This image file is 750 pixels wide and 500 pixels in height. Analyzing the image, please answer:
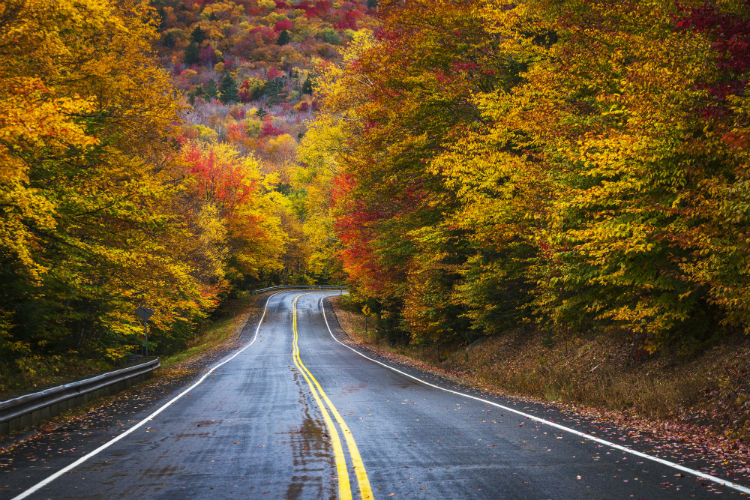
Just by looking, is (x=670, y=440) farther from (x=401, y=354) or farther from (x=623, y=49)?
(x=401, y=354)

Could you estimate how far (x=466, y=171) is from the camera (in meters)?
17.3

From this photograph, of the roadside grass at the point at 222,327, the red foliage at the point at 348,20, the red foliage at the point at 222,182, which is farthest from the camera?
the red foliage at the point at 348,20

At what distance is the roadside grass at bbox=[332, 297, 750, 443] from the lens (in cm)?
952

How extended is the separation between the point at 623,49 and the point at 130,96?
1358 cm

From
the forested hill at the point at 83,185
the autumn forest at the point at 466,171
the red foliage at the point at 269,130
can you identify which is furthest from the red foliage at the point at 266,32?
the autumn forest at the point at 466,171

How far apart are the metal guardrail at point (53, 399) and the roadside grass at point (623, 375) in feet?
33.7

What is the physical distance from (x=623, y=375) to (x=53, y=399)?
1232 centimetres

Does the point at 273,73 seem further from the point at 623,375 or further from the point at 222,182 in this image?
the point at 623,375

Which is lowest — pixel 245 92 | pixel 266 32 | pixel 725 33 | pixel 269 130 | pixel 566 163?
pixel 566 163

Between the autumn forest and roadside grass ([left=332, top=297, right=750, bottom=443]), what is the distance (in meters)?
0.56

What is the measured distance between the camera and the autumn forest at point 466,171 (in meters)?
9.53

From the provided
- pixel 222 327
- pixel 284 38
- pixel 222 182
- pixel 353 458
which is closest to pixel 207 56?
pixel 284 38

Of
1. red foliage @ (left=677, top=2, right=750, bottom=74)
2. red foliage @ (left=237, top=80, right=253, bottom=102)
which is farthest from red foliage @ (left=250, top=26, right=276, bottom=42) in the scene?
red foliage @ (left=677, top=2, right=750, bottom=74)

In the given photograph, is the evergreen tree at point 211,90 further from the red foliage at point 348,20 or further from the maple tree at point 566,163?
the maple tree at point 566,163
